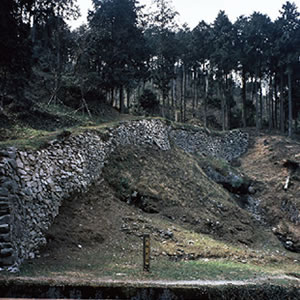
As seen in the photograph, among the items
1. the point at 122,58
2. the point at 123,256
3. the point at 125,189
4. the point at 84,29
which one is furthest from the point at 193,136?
the point at 123,256

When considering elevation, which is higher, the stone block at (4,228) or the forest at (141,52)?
the forest at (141,52)

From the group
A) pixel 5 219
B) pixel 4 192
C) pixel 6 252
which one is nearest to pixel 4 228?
pixel 5 219

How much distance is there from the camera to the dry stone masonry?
6.94 m

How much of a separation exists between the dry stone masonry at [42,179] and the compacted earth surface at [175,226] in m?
0.41

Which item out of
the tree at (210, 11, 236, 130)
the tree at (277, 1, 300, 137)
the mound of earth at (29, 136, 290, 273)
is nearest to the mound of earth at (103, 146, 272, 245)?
the mound of earth at (29, 136, 290, 273)

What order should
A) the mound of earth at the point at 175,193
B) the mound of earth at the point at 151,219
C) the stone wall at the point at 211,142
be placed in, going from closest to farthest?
the mound of earth at the point at 151,219 → the mound of earth at the point at 175,193 → the stone wall at the point at 211,142

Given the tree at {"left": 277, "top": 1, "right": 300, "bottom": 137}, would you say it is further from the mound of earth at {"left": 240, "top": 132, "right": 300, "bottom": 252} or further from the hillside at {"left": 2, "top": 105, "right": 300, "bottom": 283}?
the hillside at {"left": 2, "top": 105, "right": 300, "bottom": 283}

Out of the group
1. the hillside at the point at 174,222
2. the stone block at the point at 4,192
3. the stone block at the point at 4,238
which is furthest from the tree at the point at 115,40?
the stone block at the point at 4,238

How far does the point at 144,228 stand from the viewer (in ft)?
36.6

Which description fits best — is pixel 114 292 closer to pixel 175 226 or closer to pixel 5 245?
pixel 5 245

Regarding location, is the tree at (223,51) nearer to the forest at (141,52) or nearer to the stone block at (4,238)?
the forest at (141,52)

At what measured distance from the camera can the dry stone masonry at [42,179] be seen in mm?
6940

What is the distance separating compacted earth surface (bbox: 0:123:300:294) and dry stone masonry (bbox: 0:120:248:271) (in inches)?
16.0

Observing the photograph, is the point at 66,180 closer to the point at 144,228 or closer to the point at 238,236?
the point at 144,228
